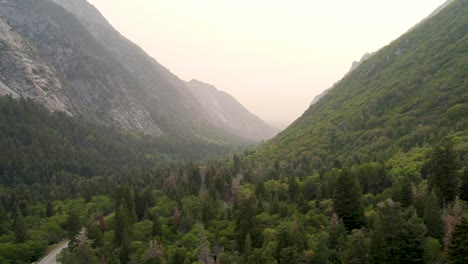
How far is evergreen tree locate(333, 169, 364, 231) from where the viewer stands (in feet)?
244

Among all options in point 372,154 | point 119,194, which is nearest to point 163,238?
point 119,194

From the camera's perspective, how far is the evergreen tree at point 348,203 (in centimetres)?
7431

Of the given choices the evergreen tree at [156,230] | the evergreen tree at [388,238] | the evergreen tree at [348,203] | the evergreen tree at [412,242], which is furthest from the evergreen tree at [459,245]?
the evergreen tree at [156,230]

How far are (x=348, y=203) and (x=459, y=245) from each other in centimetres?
2949

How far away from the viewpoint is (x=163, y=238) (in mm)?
90000

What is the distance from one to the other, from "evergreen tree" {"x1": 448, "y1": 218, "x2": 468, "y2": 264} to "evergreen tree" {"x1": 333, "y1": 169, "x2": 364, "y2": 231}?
2724cm

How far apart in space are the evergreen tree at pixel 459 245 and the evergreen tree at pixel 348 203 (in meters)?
27.2

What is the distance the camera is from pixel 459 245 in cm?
4581

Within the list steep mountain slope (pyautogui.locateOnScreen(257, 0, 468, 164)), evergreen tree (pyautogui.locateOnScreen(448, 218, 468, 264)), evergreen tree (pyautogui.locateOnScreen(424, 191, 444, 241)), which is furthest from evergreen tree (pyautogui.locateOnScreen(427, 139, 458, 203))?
steep mountain slope (pyautogui.locateOnScreen(257, 0, 468, 164))

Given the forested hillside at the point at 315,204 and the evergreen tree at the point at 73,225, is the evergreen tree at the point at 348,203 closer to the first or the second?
the forested hillside at the point at 315,204

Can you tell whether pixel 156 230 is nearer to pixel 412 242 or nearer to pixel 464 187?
pixel 412 242

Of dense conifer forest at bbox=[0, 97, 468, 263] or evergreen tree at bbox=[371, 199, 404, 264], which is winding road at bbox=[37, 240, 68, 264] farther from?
evergreen tree at bbox=[371, 199, 404, 264]

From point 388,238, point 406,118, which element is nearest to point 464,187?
point 388,238

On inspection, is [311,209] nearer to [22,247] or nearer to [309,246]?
[309,246]
